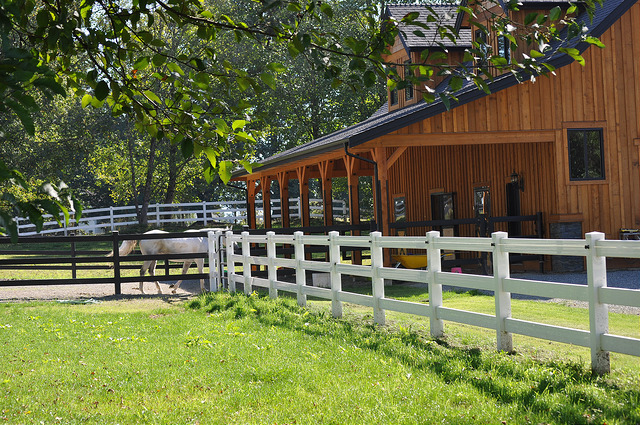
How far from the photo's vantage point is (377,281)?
28.3 ft

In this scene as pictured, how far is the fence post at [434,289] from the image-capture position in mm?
7438

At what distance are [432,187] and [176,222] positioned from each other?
23316 millimetres

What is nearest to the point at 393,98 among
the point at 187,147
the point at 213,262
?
the point at 213,262

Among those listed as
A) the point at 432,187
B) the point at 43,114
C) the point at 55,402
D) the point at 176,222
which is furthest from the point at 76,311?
the point at 176,222

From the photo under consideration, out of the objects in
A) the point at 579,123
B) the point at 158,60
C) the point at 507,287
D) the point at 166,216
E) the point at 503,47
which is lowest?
the point at 507,287

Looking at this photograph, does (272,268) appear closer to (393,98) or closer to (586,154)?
(586,154)

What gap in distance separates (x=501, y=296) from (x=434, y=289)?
3.62 feet

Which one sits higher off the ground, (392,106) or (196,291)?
→ (392,106)

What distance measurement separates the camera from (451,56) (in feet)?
61.5

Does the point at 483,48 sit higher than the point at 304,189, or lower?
higher

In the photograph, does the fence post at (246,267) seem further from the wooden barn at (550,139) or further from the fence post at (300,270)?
the wooden barn at (550,139)

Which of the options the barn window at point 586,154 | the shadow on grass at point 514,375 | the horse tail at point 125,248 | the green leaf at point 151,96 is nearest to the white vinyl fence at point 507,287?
the shadow on grass at point 514,375

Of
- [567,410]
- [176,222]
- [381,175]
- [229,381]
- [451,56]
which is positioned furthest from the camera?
[176,222]

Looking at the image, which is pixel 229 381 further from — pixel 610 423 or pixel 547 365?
pixel 610 423
